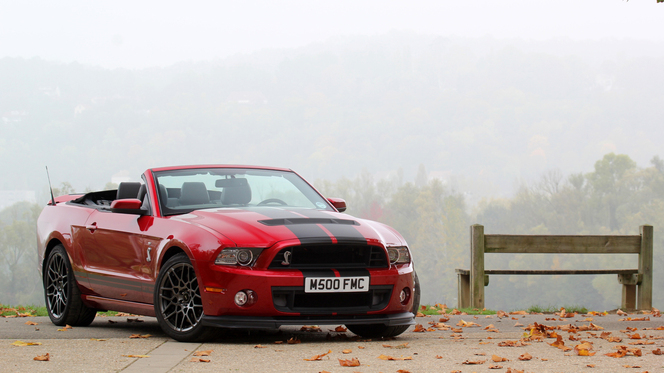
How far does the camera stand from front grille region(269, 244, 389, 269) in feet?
18.9

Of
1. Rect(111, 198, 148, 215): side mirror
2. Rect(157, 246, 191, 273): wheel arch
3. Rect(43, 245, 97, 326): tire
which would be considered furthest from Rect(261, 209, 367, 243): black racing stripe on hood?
Rect(43, 245, 97, 326): tire

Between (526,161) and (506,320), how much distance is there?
179m

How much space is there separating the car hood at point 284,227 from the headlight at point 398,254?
51 mm

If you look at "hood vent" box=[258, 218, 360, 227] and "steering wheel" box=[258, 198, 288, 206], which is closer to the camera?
"hood vent" box=[258, 218, 360, 227]

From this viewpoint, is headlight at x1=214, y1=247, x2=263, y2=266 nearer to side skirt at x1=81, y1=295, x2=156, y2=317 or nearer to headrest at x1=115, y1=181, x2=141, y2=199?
side skirt at x1=81, y1=295, x2=156, y2=317

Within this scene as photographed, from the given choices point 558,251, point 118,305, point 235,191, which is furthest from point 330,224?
Answer: point 558,251

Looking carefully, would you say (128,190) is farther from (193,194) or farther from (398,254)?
(398,254)

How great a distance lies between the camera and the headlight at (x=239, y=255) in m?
5.71

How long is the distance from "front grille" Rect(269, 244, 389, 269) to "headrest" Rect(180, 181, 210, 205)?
1389 millimetres

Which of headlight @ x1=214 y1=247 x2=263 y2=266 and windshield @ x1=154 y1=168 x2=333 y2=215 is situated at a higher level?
windshield @ x1=154 y1=168 x2=333 y2=215

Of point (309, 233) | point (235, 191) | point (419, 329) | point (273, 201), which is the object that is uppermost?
point (235, 191)

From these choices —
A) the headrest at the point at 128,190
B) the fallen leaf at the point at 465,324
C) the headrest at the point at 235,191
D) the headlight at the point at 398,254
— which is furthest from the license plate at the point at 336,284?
the headrest at the point at 128,190

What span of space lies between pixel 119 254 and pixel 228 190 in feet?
3.61

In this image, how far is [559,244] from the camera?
10945mm
